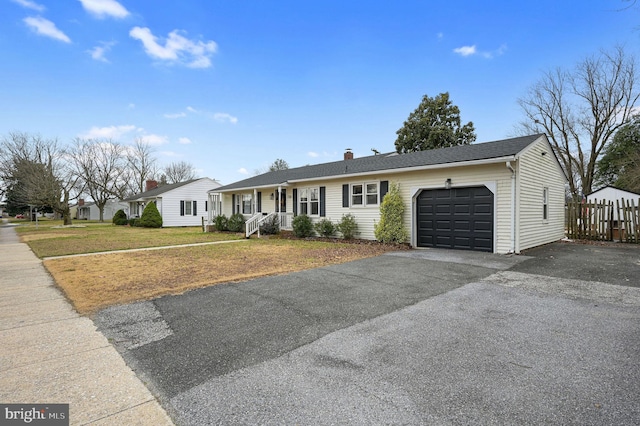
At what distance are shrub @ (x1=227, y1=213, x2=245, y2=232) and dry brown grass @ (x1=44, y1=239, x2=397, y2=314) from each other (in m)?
8.17

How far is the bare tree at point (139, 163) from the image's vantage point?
40.7m

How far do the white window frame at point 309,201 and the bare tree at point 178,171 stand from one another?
1630 inches

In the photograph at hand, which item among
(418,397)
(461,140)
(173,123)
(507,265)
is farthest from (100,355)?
(461,140)

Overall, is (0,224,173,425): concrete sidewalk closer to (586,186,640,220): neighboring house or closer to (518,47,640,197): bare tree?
(586,186,640,220): neighboring house

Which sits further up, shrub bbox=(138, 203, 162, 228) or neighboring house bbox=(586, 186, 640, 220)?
neighboring house bbox=(586, 186, 640, 220)

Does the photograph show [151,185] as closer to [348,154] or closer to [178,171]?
[178,171]

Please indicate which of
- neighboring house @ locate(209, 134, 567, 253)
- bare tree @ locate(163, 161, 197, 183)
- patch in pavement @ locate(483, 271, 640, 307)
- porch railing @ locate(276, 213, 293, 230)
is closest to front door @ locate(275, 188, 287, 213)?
porch railing @ locate(276, 213, 293, 230)

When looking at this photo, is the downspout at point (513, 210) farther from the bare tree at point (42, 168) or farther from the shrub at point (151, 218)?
the bare tree at point (42, 168)

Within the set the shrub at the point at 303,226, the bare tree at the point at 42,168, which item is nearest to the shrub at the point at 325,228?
the shrub at the point at 303,226

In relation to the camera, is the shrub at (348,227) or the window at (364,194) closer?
the window at (364,194)

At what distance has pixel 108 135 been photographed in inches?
1457

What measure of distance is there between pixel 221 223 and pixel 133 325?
16895mm

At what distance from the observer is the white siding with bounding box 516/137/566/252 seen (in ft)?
32.4

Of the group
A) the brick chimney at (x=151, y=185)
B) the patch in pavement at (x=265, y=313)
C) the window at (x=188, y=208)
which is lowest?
the patch in pavement at (x=265, y=313)
